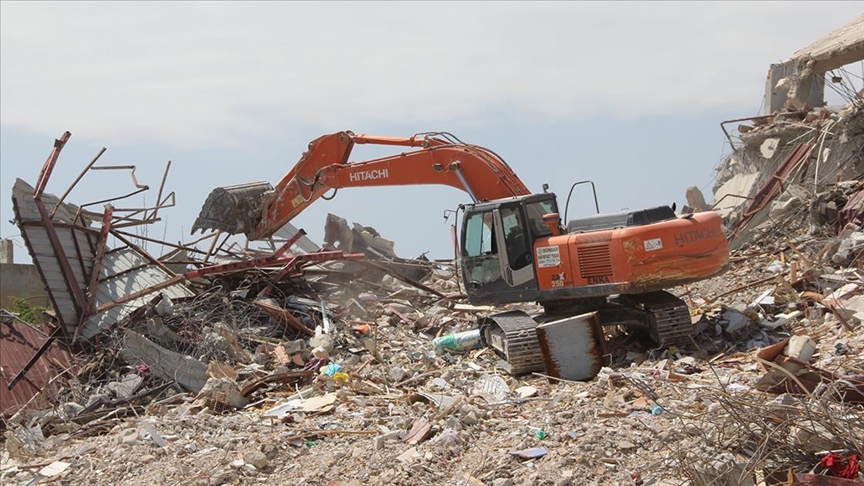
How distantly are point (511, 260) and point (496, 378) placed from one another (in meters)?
1.40

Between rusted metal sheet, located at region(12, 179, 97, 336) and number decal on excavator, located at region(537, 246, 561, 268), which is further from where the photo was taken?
rusted metal sheet, located at region(12, 179, 97, 336)

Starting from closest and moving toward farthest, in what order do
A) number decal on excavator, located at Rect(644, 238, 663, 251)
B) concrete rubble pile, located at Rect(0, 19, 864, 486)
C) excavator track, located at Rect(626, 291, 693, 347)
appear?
concrete rubble pile, located at Rect(0, 19, 864, 486) < number decal on excavator, located at Rect(644, 238, 663, 251) < excavator track, located at Rect(626, 291, 693, 347)

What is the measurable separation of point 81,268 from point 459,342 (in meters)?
5.06

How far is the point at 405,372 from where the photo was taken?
9.70 m

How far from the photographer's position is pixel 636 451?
21.3 ft

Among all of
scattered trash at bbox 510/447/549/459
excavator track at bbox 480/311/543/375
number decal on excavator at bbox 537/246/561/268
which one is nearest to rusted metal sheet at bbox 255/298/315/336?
excavator track at bbox 480/311/543/375

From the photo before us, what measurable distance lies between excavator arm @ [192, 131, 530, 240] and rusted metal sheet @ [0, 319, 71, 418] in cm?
238

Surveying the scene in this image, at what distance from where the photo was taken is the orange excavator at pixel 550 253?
926 centimetres

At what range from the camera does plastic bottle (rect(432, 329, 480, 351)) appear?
35.1ft

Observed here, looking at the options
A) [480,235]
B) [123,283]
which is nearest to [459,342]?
[480,235]

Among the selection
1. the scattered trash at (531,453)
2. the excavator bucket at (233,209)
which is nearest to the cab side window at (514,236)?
the scattered trash at (531,453)

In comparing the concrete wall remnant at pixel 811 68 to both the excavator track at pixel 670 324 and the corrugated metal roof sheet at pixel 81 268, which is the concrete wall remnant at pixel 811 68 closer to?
the excavator track at pixel 670 324

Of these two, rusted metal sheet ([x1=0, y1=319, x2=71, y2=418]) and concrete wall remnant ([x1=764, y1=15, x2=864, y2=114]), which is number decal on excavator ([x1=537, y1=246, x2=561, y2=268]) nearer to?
rusted metal sheet ([x1=0, y1=319, x2=71, y2=418])

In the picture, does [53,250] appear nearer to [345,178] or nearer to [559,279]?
[345,178]
